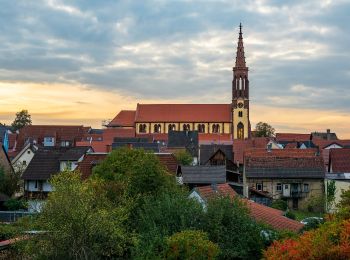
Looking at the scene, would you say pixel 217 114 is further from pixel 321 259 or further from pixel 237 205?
pixel 321 259

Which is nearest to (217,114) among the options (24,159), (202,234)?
(24,159)

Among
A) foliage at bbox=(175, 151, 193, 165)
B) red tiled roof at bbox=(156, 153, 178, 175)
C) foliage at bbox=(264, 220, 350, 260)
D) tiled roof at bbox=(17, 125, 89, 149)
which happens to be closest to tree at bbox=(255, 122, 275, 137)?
tiled roof at bbox=(17, 125, 89, 149)

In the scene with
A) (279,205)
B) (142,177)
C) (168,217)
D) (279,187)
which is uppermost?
(142,177)

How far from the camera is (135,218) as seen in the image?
2850 centimetres

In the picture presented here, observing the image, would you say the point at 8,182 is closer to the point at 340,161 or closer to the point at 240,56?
the point at 340,161

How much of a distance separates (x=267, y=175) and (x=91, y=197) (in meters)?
35.4

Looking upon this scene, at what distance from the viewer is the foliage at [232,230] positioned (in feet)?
84.6

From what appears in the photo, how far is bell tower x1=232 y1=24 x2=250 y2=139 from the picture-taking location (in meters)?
142

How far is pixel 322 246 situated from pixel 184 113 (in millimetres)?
133005

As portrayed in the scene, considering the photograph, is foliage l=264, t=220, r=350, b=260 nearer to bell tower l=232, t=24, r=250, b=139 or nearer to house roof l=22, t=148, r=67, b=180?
house roof l=22, t=148, r=67, b=180

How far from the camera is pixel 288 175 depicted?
5566cm

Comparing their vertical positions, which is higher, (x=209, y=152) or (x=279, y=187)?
(x=209, y=152)

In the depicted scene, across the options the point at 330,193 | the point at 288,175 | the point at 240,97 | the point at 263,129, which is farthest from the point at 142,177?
the point at 263,129

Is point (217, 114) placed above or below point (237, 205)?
above
